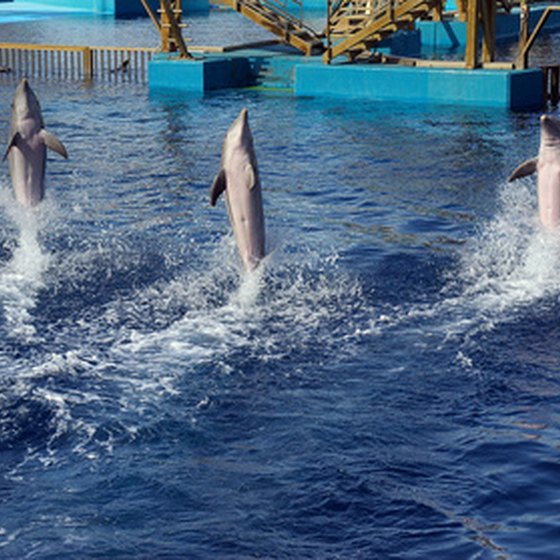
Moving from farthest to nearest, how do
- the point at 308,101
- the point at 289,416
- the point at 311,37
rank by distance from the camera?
1. the point at 311,37
2. the point at 308,101
3. the point at 289,416

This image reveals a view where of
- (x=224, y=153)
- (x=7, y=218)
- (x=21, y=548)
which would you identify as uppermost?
(x=224, y=153)

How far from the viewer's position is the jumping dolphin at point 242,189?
12483mm

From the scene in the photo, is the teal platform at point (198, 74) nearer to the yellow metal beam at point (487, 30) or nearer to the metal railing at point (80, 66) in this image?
the metal railing at point (80, 66)

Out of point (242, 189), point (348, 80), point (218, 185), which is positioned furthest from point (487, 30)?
point (218, 185)

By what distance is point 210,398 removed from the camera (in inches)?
415

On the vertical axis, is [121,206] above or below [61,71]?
below

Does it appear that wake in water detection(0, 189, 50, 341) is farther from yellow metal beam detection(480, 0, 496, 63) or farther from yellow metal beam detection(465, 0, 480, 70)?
yellow metal beam detection(480, 0, 496, 63)

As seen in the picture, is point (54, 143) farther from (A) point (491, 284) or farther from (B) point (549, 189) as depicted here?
(B) point (549, 189)

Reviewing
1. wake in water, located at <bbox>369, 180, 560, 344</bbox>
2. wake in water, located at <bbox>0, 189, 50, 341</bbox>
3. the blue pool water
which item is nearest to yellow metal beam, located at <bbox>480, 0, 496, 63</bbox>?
the blue pool water

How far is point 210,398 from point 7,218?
7.43 m

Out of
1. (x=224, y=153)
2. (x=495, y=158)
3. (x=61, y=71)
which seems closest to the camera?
(x=224, y=153)

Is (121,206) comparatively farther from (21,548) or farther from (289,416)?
(21,548)

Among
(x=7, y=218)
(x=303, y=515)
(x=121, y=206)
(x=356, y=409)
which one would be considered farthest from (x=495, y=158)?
(x=303, y=515)

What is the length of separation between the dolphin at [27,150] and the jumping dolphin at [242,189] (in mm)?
2939
